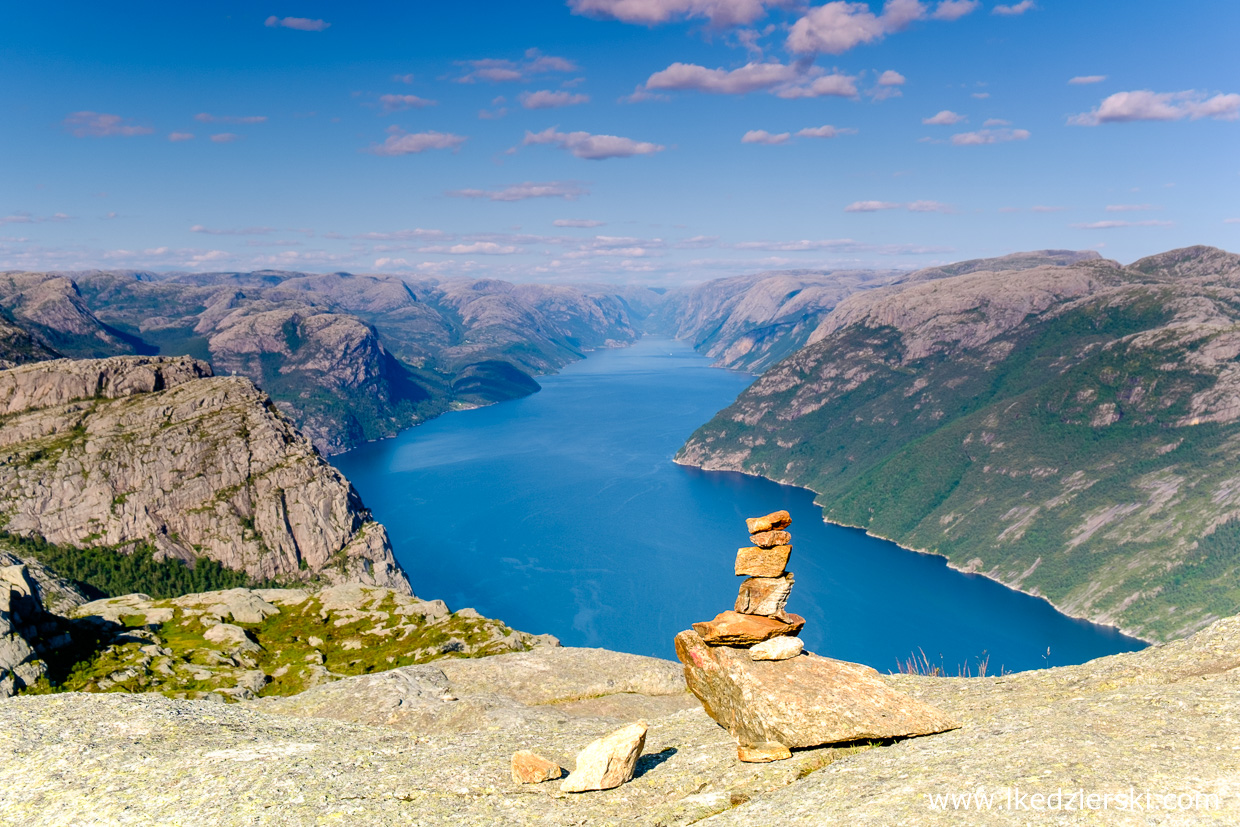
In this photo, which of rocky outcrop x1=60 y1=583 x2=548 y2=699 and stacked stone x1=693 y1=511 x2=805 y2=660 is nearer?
stacked stone x1=693 y1=511 x2=805 y2=660

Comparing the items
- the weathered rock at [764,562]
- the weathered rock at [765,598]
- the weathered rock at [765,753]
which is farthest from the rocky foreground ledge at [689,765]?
the weathered rock at [764,562]

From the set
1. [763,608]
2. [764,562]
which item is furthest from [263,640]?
[763,608]

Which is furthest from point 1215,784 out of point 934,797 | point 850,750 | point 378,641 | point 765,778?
point 378,641

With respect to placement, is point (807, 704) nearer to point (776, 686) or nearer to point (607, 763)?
point (776, 686)

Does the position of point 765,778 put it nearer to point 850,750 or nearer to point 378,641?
point 850,750

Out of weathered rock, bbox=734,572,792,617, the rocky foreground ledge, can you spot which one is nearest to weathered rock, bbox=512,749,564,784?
the rocky foreground ledge

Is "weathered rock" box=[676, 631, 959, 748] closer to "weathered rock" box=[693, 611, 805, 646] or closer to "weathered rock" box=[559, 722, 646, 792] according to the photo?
"weathered rock" box=[693, 611, 805, 646]
